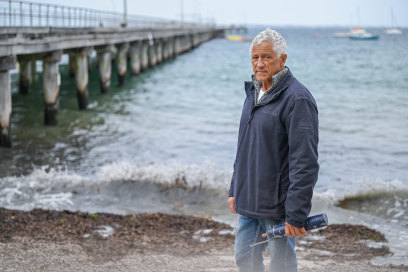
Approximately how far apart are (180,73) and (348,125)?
22.6m

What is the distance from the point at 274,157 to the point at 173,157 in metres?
9.20

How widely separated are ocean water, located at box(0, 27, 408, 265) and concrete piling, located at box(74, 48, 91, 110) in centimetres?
45

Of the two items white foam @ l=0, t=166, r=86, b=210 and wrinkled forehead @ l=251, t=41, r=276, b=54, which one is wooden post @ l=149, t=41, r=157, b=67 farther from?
wrinkled forehead @ l=251, t=41, r=276, b=54

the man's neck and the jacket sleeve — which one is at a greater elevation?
the man's neck

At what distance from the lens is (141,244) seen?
588cm

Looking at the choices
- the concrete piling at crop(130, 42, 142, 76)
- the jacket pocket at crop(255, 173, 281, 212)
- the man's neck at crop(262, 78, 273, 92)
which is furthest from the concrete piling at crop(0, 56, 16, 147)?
the concrete piling at crop(130, 42, 142, 76)

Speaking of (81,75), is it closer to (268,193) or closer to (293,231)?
(268,193)

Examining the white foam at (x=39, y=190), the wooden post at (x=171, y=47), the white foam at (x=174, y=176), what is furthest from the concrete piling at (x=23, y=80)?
the wooden post at (x=171, y=47)

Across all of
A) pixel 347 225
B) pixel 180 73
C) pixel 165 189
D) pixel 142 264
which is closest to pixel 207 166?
pixel 165 189

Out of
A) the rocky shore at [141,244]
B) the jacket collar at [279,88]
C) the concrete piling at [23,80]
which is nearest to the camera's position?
the jacket collar at [279,88]

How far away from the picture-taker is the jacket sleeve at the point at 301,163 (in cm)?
278

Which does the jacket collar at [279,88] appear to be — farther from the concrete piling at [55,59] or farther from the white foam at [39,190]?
the concrete piling at [55,59]

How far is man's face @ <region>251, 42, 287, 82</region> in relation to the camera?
2.97m

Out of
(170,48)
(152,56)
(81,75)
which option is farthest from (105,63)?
(170,48)
